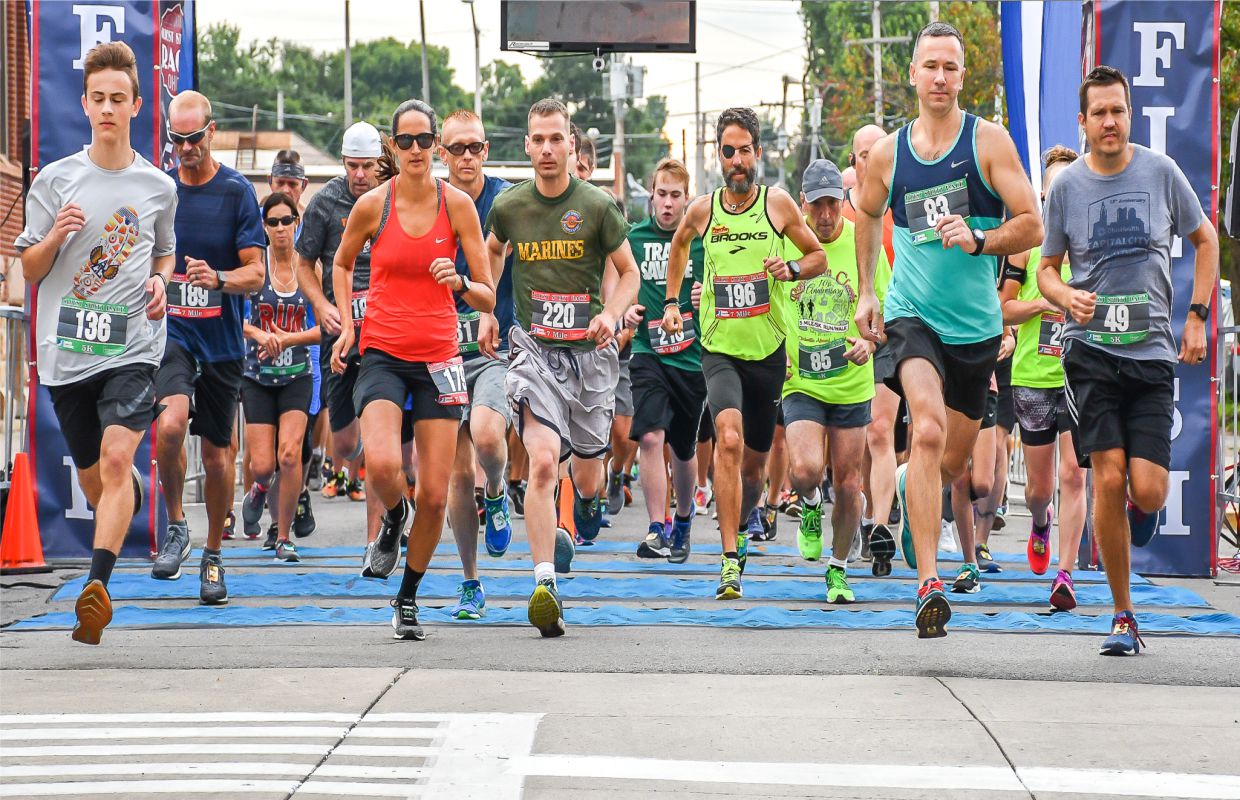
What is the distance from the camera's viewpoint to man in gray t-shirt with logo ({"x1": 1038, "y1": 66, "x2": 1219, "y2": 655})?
738cm

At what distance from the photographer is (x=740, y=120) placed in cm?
941

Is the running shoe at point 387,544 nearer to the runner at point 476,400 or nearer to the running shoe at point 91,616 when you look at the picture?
the runner at point 476,400

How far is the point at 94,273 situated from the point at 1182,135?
6437mm

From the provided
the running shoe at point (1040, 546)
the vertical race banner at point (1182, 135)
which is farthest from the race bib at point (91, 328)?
the vertical race banner at point (1182, 135)

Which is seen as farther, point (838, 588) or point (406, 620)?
point (838, 588)

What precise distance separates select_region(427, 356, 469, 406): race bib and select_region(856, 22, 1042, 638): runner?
1772 millimetres

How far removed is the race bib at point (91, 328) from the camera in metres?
7.68

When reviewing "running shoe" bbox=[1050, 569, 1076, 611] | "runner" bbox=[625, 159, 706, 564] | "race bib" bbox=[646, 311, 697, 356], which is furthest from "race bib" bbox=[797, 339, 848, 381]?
"running shoe" bbox=[1050, 569, 1076, 611]

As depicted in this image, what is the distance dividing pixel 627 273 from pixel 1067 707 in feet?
11.0

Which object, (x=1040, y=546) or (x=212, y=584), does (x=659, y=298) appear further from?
(x=212, y=584)

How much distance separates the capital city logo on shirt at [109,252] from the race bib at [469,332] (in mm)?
2012

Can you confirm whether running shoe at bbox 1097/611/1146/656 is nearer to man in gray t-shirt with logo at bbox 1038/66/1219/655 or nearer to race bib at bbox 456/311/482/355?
man in gray t-shirt with logo at bbox 1038/66/1219/655

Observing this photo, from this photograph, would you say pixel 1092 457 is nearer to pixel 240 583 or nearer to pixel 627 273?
pixel 627 273

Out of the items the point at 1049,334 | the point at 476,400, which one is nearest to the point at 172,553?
the point at 476,400
